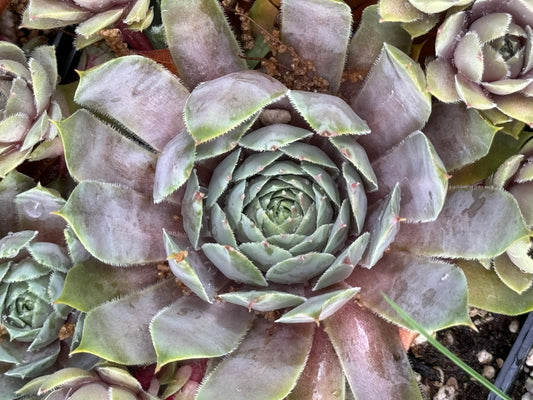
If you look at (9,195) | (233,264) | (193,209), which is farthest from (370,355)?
Answer: (9,195)

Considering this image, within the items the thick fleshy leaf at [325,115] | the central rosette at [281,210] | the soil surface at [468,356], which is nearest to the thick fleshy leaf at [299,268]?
the central rosette at [281,210]

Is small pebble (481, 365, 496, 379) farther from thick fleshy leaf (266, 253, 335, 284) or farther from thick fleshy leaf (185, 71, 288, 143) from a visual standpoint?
thick fleshy leaf (185, 71, 288, 143)

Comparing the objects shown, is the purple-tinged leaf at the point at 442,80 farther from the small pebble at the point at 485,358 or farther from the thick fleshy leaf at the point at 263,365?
the small pebble at the point at 485,358

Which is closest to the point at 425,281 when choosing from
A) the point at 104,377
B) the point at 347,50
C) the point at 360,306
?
the point at 360,306

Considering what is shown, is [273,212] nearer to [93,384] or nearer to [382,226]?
[382,226]

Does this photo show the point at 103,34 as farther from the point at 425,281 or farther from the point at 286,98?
the point at 425,281
